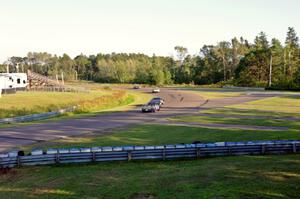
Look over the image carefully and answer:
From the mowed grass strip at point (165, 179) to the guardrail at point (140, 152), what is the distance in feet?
1.49

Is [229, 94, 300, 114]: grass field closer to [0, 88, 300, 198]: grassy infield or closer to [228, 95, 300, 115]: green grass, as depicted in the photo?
[228, 95, 300, 115]: green grass

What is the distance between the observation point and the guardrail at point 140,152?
16.4 metres

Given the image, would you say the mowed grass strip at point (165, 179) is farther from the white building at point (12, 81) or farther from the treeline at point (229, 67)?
the treeline at point (229, 67)

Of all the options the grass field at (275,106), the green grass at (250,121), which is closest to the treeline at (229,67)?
the grass field at (275,106)

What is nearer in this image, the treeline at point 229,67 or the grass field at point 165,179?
the grass field at point 165,179

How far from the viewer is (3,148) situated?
70.1 feet

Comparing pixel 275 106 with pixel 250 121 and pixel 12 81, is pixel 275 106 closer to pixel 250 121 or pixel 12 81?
pixel 250 121

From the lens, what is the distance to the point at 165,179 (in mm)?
13094

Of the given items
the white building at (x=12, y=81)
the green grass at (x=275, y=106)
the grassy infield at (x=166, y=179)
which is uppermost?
the white building at (x=12, y=81)

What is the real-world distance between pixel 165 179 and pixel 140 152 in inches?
154

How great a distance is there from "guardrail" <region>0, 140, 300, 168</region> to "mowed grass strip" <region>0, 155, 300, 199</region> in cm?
45

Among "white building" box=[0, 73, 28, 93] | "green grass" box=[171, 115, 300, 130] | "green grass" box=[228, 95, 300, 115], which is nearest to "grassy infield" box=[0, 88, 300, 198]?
"green grass" box=[171, 115, 300, 130]

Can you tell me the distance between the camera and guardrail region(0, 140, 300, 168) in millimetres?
16391

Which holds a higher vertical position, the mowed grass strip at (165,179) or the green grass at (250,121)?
the green grass at (250,121)
